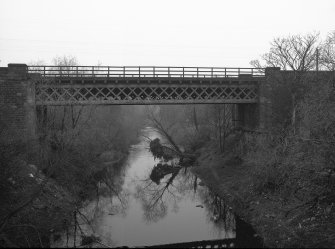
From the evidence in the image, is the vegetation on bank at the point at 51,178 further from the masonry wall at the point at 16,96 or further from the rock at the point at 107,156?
the masonry wall at the point at 16,96

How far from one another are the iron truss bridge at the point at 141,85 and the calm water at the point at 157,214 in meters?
7.04

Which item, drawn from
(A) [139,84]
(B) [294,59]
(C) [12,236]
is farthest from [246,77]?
(C) [12,236]

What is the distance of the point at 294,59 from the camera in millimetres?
29156

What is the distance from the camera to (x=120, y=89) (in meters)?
26.7

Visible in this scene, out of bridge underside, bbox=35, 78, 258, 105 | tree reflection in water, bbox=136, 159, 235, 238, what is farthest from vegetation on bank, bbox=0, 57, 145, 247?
tree reflection in water, bbox=136, 159, 235, 238

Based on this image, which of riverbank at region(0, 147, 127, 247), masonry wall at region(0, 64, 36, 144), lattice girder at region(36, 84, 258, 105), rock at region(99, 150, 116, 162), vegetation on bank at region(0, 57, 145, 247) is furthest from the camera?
rock at region(99, 150, 116, 162)

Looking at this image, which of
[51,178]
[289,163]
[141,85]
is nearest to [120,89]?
[141,85]

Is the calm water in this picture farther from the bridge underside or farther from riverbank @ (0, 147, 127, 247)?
the bridge underside

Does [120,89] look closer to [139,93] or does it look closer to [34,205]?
[139,93]

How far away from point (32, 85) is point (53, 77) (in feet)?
5.68

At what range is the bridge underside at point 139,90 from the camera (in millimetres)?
25203

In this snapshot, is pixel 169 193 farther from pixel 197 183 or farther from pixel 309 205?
pixel 309 205

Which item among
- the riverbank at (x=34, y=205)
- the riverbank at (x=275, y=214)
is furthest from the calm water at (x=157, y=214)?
the riverbank at (x=275, y=214)

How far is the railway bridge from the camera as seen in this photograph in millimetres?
24125
